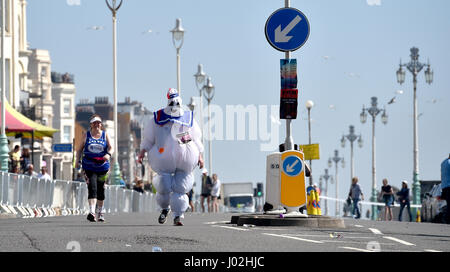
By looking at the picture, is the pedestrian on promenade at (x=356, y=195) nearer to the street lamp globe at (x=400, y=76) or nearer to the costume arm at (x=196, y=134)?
the street lamp globe at (x=400, y=76)

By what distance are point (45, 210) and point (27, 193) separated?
1.78 metres

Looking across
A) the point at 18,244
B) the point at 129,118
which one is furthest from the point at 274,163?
the point at 129,118

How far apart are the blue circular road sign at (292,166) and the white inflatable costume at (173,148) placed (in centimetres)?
247

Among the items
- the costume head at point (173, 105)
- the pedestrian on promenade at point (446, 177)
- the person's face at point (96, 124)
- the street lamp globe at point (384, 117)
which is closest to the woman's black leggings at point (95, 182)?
the person's face at point (96, 124)

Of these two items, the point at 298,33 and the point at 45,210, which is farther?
the point at 45,210

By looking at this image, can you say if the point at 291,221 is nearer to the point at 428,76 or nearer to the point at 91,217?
the point at 91,217

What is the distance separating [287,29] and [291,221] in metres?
3.04

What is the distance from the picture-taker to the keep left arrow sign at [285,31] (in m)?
17.7

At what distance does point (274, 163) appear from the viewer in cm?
1850

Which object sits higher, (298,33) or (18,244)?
(298,33)

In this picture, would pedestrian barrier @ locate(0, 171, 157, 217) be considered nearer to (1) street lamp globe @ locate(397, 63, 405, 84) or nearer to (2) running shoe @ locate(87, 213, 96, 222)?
(2) running shoe @ locate(87, 213, 96, 222)

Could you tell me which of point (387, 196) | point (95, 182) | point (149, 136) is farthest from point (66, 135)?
point (149, 136)

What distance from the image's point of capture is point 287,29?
17750 millimetres
